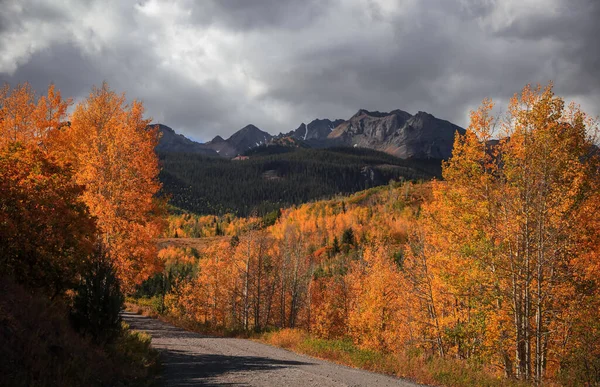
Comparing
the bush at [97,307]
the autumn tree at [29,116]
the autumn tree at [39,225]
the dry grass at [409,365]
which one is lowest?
the dry grass at [409,365]

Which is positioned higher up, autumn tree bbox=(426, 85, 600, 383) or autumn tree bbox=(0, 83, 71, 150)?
autumn tree bbox=(0, 83, 71, 150)

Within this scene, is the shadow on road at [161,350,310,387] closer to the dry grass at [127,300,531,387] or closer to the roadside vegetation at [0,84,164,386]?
the roadside vegetation at [0,84,164,386]

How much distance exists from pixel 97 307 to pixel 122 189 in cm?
942

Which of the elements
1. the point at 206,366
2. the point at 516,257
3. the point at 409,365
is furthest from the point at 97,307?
the point at 516,257

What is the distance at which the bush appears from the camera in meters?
12.5

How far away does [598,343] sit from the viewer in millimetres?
13469

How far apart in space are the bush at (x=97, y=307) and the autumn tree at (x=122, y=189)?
656cm

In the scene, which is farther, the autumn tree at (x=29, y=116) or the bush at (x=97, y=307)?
the autumn tree at (x=29, y=116)

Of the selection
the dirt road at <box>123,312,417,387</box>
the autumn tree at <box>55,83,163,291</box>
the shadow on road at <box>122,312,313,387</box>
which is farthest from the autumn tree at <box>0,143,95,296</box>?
the dirt road at <box>123,312,417,387</box>

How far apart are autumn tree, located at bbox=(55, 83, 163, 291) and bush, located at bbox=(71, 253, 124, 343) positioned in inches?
258

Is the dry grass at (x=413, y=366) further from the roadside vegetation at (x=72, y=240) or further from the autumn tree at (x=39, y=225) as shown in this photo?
the autumn tree at (x=39, y=225)

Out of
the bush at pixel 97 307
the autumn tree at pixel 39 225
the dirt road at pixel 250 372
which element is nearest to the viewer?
the dirt road at pixel 250 372

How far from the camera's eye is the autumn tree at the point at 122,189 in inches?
787

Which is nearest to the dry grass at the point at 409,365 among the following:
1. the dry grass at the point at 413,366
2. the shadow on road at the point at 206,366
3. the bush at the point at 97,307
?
the dry grass at the point at 413,366
